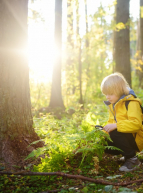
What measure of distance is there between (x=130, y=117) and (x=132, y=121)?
0.23 feet

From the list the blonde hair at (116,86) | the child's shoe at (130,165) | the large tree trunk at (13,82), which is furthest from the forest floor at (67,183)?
the blonde hair at (116,86)

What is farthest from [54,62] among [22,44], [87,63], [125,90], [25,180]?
[25,180]

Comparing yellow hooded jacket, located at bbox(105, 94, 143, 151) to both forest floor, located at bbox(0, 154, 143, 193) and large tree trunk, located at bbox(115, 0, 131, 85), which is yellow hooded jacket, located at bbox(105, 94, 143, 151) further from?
large tree trunk, located at bbox(115, 0, 131, 85)

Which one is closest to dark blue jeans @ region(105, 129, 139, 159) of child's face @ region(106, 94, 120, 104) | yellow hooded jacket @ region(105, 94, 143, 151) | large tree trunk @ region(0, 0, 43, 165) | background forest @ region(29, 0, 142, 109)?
yellow hooded jacket @ region(105, 94, 143, 151)

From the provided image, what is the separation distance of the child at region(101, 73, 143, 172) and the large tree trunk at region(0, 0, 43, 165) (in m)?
1.38

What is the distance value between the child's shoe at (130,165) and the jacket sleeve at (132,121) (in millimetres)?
467

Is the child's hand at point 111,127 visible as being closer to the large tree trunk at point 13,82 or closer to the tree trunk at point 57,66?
the large tree trunk at point 13,82

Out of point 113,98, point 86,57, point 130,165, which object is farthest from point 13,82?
point 86,57

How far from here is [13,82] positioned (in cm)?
321

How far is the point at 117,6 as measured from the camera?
7945mm

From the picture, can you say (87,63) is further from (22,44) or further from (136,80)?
(22,44)

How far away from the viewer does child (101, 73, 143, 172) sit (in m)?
2.92

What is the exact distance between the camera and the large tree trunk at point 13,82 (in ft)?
10.2

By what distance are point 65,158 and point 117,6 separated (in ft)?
23.0
